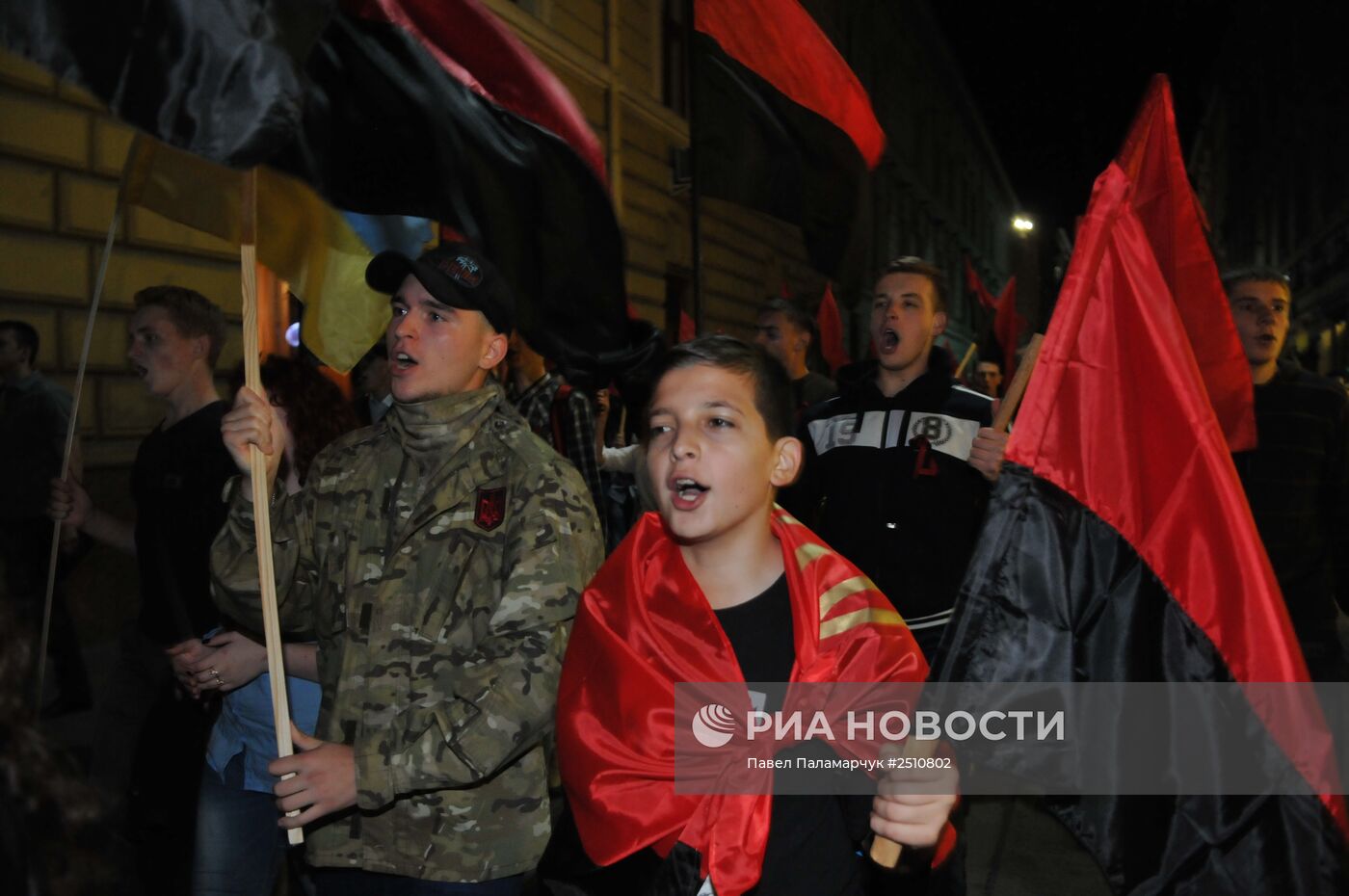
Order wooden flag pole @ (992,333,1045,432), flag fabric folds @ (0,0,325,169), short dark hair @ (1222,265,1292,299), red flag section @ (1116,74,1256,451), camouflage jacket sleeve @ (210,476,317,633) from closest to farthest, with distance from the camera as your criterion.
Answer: flag fabric folds @ (0,0,325,169), camouflage jacket sleeve @ (210,476,317,633), red flag section @ (1116,74,1256,451), wooden flag pole @ (992,333,1045,432), short dark hair @ (1222,265,1292,299)

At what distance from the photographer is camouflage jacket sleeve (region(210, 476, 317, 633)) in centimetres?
249

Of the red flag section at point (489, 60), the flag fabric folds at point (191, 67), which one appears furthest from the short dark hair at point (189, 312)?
the flag fabric folds at point (191, 67)

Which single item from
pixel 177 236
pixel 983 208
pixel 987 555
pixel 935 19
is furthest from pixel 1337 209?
pixel 983 208

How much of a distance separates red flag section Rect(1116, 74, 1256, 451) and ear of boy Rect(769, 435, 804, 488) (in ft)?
3.29

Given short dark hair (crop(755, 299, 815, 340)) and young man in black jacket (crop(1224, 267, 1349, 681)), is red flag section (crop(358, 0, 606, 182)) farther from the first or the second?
short dark hair (crop(755, 299, 815, 340))

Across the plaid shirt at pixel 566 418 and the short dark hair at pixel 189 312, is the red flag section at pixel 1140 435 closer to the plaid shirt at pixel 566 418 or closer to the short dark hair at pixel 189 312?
the short dark hair at pixel 189 312

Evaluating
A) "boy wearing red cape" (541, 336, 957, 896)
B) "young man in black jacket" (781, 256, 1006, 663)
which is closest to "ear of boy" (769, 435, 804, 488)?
"boy wearing red cape" (541, 336, 957, 896)

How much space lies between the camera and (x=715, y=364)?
2.29m

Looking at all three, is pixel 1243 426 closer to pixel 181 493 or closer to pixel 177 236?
pixel 181 493

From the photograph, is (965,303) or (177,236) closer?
(177,236)

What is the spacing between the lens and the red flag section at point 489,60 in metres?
3.07

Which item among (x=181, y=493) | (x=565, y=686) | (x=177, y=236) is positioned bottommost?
(x=565, y=686)

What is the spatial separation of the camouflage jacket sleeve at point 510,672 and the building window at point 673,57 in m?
15.1

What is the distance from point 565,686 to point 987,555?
0.83 metres
